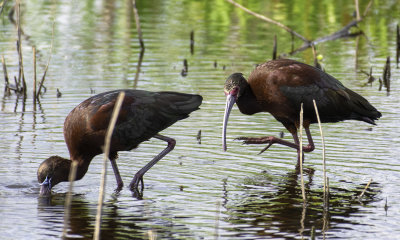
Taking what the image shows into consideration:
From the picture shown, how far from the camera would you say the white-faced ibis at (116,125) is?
24.6 ft

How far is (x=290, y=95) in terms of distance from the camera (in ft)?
27.7

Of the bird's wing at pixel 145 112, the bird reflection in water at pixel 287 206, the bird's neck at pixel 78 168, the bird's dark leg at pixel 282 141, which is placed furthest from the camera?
the bird's dark leg at pixel 282 141

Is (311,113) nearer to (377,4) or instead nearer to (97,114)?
(97,114)

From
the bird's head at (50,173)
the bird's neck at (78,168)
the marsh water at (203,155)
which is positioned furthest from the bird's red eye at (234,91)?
the bird's head at (50,173)

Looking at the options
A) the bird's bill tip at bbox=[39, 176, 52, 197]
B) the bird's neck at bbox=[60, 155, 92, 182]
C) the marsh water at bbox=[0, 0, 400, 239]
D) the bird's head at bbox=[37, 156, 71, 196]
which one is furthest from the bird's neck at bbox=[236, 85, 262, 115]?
the bird's bill tip at bbox=[39, 176, 52, 197]

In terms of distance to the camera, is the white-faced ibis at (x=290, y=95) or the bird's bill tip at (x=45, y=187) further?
the white-faced ibis at (x=290, y=95)

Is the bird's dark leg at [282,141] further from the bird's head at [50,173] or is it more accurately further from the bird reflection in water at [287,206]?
the bird's head at [50,173]

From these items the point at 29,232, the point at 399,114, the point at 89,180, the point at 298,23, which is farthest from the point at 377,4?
the point at 29,232

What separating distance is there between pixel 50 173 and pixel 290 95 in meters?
2.49

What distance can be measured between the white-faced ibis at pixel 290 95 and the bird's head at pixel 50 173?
1.71m

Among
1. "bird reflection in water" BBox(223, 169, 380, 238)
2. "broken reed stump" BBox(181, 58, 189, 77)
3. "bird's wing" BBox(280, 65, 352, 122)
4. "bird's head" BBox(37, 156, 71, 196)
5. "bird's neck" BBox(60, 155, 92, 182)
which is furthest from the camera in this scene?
"broken reed stump" BBox(181, 58, 189, 77)

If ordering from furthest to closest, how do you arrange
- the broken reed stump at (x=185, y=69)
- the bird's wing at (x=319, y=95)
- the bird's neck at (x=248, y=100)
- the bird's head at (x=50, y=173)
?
1. the broken reed stump at (x=185, y=69)
2. the bird's neck at (x=248, y=100)
3. the bird's wing at (x=319, y=95)
4. the bird's head at (x=50, y=173)

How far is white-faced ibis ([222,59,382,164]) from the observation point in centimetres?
843

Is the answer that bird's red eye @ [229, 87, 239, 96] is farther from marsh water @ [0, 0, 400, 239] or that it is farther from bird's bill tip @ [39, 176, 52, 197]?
bird's bill tip @ [39, 176, 52, 197]
